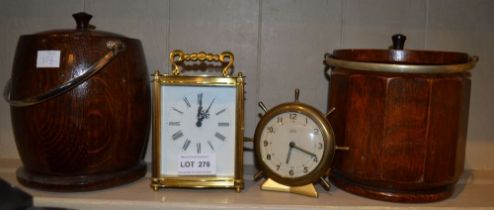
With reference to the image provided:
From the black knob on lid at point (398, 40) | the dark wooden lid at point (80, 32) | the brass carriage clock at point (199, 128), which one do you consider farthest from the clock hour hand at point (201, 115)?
the black knob on lid at point (398, 40)

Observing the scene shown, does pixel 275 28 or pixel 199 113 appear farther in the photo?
pixel 275 28

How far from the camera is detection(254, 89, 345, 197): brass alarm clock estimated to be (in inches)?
32.2

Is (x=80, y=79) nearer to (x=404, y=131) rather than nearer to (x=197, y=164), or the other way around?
(x=197, y=164)

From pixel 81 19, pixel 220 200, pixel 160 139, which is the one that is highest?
pixel 81 19

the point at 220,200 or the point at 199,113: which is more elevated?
the point at 199,113

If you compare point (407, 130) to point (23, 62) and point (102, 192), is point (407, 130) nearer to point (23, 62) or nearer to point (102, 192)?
point (102, 192)

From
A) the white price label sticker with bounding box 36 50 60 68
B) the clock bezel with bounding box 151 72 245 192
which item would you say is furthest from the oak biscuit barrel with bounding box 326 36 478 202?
the white price label sticker with bounding box 36 50 60 68

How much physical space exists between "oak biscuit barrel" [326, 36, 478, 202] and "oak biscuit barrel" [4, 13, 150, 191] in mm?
448

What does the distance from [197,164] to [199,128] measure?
0.07 metres

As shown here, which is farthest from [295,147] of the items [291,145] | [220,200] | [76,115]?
[76,115]

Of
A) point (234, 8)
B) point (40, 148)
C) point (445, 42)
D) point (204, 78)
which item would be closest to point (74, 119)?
point (40, 148)

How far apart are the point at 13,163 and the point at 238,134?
58cm

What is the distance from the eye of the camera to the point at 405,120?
2.51 feet

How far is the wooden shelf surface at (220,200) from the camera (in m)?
0.77
